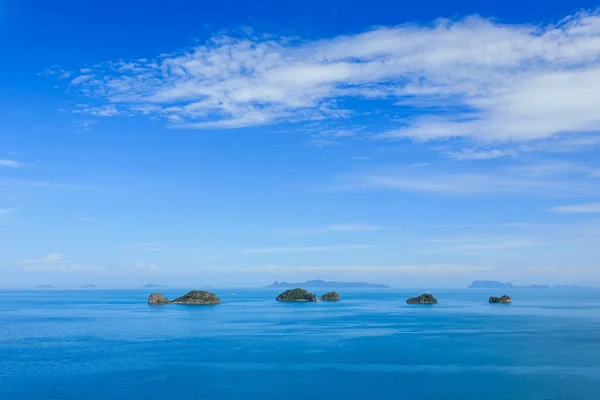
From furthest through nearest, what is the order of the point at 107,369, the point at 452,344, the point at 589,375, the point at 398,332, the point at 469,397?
the point at 398,332 < the point at 452,344 < the point at 107,369 < the point at 589,375 < the point at 469,397

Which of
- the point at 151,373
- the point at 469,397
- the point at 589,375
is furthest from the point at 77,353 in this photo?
the point at 589,375

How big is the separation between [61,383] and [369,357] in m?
43.8

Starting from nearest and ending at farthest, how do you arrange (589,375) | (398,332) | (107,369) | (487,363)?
(589,375)
(107,369)
(487,363)
(398,332)

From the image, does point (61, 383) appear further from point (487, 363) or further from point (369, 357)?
point (487, 363)

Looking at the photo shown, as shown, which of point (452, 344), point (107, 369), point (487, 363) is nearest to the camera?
point (107, 369)

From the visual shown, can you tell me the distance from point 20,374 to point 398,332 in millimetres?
78121

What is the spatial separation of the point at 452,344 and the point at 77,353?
6604 cm

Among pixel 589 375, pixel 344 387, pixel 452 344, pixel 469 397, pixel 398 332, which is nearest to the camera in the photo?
pixel 469 397

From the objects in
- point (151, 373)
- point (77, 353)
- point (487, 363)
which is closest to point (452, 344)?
point (487, 363)

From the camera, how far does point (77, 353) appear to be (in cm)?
8331

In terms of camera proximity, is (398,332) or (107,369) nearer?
(107,369)

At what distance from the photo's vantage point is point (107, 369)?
6956 cm

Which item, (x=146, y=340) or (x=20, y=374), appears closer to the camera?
(x=20, y=374)

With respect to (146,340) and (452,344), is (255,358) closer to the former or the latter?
(146,340)
